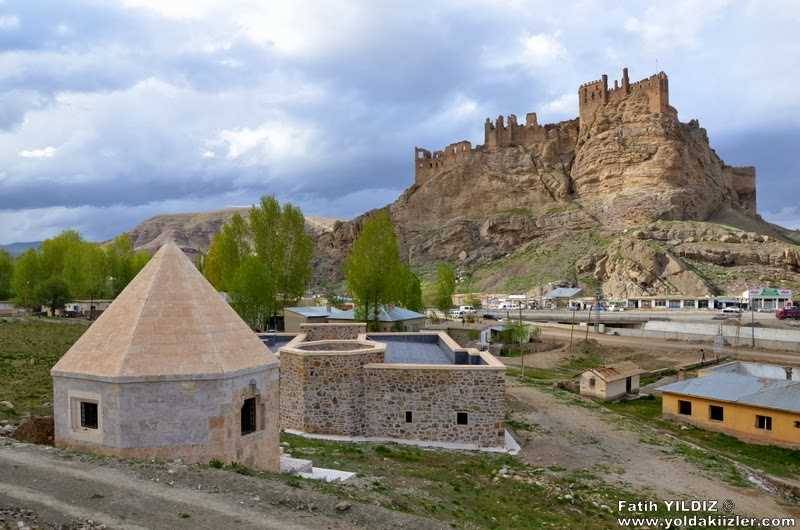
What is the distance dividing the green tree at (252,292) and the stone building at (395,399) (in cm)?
2231

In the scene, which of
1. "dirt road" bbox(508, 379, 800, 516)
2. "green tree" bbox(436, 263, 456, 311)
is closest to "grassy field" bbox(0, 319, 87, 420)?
"dirt road" bbox(508, 379, 800, 516)

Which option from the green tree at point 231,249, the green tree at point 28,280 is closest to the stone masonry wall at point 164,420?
the green tree at point 231,249

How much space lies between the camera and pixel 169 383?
10188 millimetres

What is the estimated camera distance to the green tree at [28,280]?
171 ft

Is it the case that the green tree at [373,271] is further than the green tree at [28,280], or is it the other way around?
the green tree at [28,280]

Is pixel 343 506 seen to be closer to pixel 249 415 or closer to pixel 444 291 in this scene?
pixel 249 415

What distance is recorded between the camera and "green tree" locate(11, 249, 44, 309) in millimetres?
52250

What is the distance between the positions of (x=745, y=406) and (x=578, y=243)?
218 feet

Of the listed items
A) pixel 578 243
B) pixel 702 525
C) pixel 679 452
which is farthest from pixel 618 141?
pixel 702 525

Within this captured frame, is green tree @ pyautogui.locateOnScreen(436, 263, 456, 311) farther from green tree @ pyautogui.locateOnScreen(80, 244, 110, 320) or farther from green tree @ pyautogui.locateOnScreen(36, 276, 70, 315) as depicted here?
green tree @ pyautogui.locateOnScreen(36, 276, 70, 315)

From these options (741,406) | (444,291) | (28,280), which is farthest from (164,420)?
(444,291)

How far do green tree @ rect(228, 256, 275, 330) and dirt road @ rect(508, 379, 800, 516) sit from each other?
20929mm

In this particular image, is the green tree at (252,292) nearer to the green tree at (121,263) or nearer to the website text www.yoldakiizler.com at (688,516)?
the green tree at (121,263)

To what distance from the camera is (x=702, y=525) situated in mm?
12523
